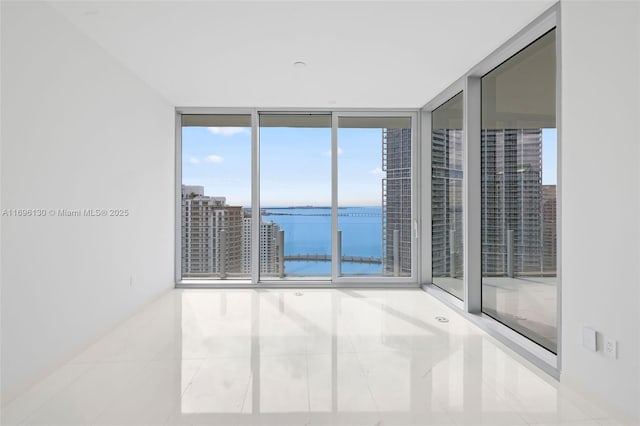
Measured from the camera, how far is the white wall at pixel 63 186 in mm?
2334

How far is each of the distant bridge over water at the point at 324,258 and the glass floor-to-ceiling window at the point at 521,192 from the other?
6.26 ft

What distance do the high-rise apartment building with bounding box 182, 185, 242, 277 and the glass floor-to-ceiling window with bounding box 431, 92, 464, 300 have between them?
2960 mm

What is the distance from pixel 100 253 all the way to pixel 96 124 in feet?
3.94

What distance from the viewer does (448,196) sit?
184 inches

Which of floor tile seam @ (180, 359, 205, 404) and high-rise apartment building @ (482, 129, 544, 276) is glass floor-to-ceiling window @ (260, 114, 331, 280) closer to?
high-rise apartment building @ (482, 129, 544, 276)

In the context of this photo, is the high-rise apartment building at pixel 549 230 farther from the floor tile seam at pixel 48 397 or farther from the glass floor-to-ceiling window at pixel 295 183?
the floor tile seam at pixel 48 397

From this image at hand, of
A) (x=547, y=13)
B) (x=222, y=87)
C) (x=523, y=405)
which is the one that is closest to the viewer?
(x=523, y=405)

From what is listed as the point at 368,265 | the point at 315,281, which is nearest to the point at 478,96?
the point at 368,265

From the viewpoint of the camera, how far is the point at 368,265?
550 centimetres

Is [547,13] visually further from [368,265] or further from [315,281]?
[315,281]

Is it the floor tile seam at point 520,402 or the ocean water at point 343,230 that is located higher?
the ocean water at point 343,230

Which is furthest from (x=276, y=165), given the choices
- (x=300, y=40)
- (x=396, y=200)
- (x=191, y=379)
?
(x=191, y=379)
